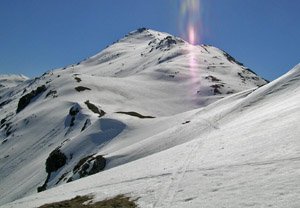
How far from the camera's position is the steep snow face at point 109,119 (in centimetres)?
3609

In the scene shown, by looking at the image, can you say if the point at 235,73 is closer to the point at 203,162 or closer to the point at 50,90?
the point at 50,90

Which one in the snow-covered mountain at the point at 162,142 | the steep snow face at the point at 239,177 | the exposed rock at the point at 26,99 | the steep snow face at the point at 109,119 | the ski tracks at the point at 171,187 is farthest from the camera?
the exposed rock at the point at 26,99

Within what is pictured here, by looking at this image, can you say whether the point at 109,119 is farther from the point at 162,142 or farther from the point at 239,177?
the point at 239,177

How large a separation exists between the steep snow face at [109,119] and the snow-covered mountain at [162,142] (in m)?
0.29

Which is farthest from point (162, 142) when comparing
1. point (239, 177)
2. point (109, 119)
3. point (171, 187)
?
point (239, 177)

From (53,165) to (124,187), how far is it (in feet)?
109

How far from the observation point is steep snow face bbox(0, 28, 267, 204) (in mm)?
36094

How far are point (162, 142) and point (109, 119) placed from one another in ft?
65.5

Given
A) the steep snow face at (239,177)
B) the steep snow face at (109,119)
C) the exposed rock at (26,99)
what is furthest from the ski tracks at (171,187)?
the exposed rock at (26,99)

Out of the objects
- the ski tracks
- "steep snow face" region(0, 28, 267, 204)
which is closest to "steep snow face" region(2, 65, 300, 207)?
the ski tracks

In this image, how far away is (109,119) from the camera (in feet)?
159

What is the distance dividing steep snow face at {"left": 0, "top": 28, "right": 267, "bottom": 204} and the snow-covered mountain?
290 millimetres

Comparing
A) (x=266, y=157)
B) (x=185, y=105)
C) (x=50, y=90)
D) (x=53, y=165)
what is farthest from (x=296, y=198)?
(x=50, y=90)

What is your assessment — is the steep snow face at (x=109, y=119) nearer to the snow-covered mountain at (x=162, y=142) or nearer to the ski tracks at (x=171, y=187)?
the snow-covered mountain at (x=162, y=142)
